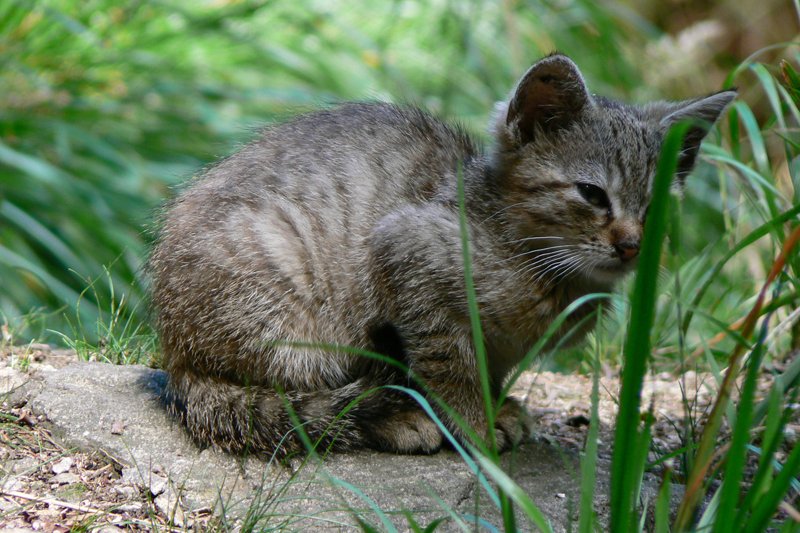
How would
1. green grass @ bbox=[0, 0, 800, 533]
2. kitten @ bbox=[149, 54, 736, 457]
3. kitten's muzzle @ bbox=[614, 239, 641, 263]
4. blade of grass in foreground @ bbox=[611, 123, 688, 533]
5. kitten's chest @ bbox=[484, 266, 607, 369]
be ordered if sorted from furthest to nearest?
green grass @ bbox=[0, 0, 800, 533], kitten's chest @ bbox=[484, 266, 607, 369], kitten @ bbox=[149, 54, 736, 457], kitten's muzzle @ bbox=[614, 239, 641, 263], blade of grass in foreground @ bbox=[611, 123, 688, 533]

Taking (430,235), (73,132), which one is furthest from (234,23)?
(430,235)

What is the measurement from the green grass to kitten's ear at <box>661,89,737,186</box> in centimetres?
22

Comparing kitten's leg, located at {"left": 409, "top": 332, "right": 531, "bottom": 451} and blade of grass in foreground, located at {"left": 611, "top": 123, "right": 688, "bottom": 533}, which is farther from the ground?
blade of grass in foreground, located at {"left": 611, "top": 123, "right": 688, "bottom": 533}

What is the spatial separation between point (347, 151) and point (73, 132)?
3121 mm

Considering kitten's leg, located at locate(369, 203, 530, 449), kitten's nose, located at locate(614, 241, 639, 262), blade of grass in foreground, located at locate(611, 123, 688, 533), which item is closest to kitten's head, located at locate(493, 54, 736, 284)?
kitten's nose, located at locate(614, 241, 639, 262)

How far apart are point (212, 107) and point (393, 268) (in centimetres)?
361

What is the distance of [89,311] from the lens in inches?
183

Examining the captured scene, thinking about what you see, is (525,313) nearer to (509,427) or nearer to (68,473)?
(509,427)

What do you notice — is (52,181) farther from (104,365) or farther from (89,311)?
(104,365)

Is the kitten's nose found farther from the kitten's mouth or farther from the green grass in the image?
the green grass

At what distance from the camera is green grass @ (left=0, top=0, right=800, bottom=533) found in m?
3.79

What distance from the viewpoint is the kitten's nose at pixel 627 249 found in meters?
2.41

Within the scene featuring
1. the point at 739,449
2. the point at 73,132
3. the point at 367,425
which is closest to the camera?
the point at 739,449

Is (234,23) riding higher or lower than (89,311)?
higher
